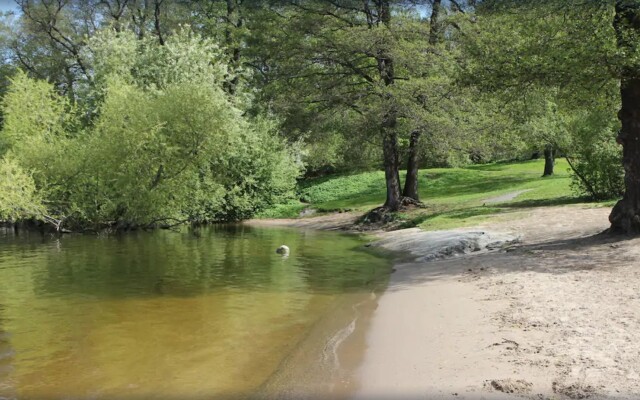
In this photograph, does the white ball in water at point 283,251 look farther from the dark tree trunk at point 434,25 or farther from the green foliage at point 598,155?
the dark tree trunk at point 434,25

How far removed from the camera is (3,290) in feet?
38.6

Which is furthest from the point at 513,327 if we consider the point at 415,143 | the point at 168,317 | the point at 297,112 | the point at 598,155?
the point at 297,112

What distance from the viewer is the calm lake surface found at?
639 cm

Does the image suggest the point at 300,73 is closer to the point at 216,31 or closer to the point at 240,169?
the point at 240,169

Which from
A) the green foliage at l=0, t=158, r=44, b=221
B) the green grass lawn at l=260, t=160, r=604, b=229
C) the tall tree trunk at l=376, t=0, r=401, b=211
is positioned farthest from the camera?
the tall tree trunk at l=376, t=0, r=401, b=211

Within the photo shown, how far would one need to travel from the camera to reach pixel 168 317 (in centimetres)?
917

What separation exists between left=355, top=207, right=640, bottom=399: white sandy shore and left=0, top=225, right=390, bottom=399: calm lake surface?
981mm

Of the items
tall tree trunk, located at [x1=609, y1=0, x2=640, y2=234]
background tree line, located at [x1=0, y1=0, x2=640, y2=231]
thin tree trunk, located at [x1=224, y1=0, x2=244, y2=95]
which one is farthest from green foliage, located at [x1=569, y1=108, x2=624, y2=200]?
thin tree trunk, located at [x1=224, y1=0, x2=244, y2=95]

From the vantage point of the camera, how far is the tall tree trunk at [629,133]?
11914mm

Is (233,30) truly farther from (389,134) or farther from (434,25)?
(389,134)

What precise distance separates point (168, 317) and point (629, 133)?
1122 cm

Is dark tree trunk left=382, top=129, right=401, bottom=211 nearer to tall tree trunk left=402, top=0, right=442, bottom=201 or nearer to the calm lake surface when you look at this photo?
tall tree trunk left=402, top=0, right=442, bottom=201

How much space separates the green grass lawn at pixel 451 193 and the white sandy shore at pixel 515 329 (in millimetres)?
7340

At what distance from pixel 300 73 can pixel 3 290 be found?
17187 mm
